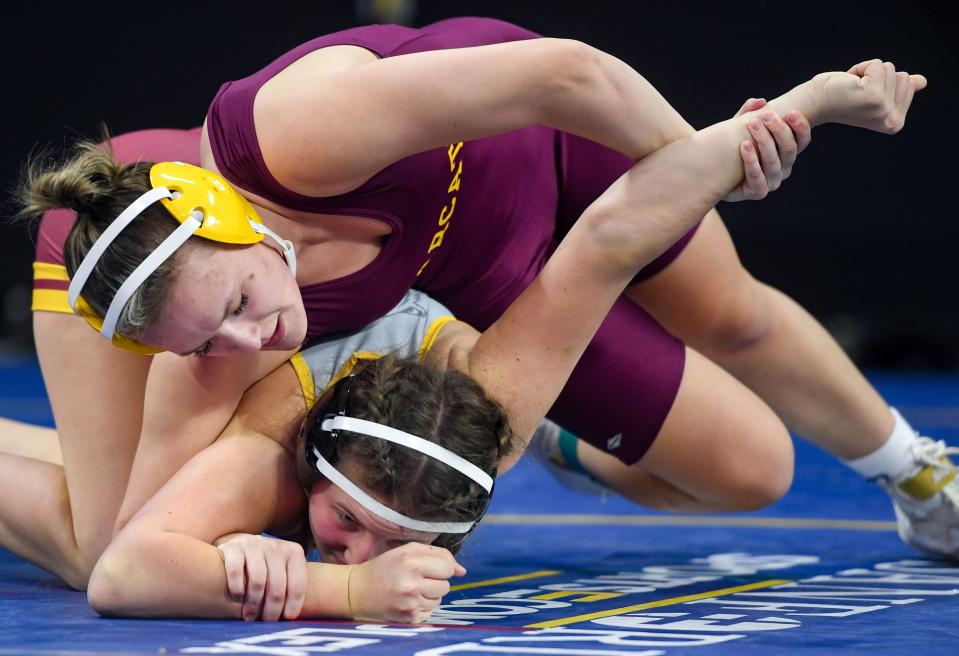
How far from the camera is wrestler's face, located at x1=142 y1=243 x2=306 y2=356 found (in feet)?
7.71

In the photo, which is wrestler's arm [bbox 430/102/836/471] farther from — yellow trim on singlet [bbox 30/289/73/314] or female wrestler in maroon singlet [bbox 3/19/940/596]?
yellow trim on singlet [bbox 30/289/73/314]

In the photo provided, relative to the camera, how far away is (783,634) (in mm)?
2238

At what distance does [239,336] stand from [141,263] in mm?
200

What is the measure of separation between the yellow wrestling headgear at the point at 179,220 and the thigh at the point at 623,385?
0.86m

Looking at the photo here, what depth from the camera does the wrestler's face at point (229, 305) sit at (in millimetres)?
2350

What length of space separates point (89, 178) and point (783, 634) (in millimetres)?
1364

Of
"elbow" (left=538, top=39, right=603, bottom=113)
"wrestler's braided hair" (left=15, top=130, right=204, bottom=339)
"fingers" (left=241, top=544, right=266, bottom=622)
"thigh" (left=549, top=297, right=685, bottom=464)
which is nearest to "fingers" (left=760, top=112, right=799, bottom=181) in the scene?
"elbow" (left=538, top=39, right=603, bottom=113)

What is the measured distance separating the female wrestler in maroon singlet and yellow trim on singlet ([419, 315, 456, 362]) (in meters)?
0.11

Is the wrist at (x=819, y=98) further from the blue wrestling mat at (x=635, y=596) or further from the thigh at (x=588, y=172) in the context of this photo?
the blue wrestling mat at (x=635, y=596)

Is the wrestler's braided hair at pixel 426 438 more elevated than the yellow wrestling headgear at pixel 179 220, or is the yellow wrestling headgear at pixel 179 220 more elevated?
the yellow wrestling headgear at pixel 179 220

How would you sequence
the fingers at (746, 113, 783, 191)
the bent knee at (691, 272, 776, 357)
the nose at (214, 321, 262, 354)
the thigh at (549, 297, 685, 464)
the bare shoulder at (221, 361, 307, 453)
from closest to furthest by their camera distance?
the nose at (214, 321, 262, 354) < the fingers at (746, 113, 783, 191) < the bare shoulder at (221, 361, 307, 453) < the thigh at (549, 297, 685, 464) < the bent knee at (691, 272, 776, 357)

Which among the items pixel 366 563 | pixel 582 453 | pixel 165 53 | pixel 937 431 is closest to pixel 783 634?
pixel 366 563

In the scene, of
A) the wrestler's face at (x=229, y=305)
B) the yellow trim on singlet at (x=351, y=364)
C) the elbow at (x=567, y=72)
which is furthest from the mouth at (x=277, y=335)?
the elbow at (x=567, y=72)

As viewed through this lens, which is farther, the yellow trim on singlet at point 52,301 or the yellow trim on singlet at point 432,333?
the yellow trim on singlet at point 52,301
